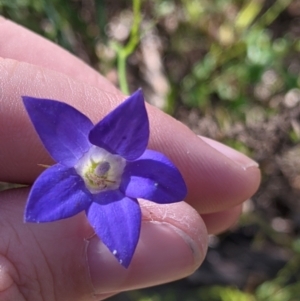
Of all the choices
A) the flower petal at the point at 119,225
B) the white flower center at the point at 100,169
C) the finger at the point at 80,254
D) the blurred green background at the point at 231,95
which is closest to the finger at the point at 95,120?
the finger at the point at 80,254

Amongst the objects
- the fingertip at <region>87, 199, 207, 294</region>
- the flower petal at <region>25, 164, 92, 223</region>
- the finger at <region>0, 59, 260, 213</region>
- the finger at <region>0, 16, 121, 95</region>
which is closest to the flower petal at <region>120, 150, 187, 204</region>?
the flower petal at <region>25, 164, 92, 223</region>

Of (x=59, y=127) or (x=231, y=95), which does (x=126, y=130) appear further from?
(x=231, y=95)

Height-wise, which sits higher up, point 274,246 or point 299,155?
point 299,155

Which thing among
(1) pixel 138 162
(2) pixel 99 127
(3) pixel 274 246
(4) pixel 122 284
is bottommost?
(3) pixel 274 246

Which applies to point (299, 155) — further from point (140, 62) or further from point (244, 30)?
point (140, 62)

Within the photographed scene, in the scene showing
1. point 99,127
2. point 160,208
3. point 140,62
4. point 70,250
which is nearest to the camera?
point 99,127

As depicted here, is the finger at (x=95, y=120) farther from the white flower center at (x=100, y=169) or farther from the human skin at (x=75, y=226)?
the white flower center at (x=100, y=169)

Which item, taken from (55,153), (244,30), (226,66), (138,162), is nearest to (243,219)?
(226,66)
